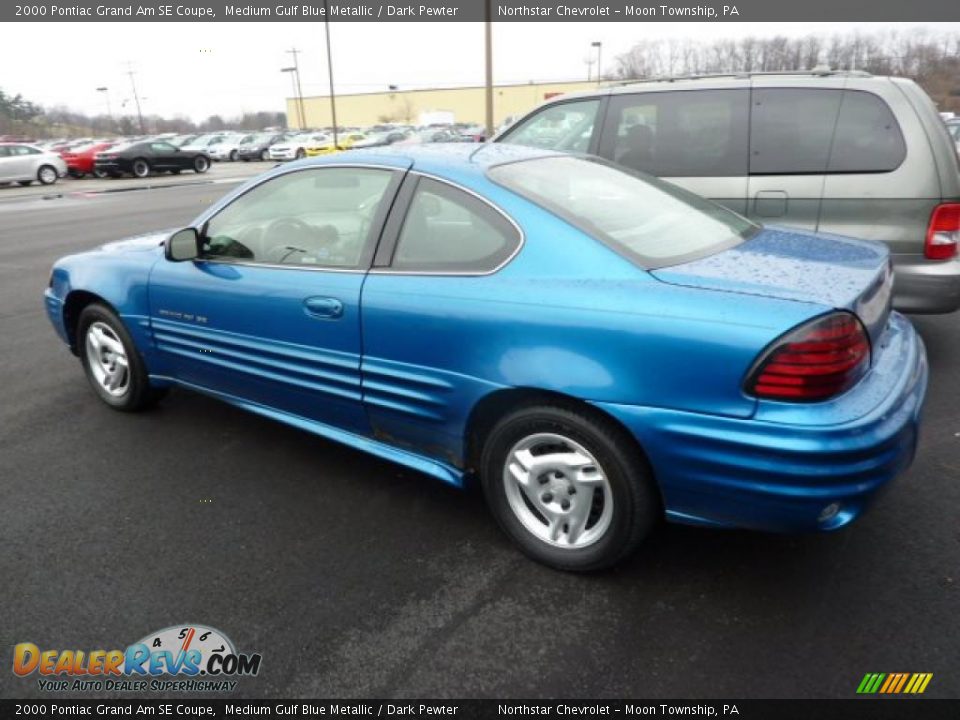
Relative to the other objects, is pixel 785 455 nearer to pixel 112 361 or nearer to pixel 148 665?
pixel 148 665

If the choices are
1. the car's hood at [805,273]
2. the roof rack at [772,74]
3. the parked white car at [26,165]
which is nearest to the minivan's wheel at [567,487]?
the car's hood at [805,273]

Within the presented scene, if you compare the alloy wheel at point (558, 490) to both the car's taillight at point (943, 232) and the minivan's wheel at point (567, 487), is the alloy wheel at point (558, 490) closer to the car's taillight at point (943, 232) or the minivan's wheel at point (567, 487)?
the minivan's wheel at point (567, 487)

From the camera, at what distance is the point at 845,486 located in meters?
2.12

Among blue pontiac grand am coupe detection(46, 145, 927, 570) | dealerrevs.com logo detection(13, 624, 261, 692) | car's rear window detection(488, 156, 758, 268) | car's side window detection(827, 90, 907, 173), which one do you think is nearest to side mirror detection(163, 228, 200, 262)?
blue pontiac grand am coupe detection(46, 145, 927, 570)

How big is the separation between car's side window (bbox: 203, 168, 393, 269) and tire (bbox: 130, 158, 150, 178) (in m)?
27.3

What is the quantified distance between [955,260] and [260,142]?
138 ft

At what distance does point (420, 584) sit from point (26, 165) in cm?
2703

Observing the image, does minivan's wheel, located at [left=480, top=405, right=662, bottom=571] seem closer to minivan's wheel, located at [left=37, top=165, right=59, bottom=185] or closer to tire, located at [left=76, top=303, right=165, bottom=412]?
tire, located at [left=76, top=303, right=165, bottom=412]

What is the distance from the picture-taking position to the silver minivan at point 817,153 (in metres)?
4.22

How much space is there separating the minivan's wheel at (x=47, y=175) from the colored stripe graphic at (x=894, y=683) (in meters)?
28.5

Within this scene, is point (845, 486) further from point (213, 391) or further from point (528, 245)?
point (213, 391)
